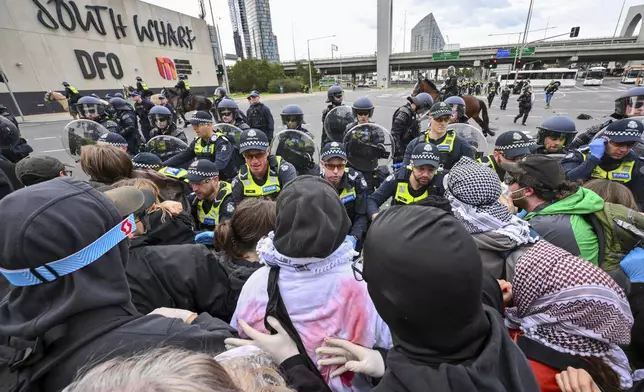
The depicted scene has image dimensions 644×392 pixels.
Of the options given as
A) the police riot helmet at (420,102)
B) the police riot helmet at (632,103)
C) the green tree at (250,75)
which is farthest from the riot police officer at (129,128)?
the green tree at (250,75)

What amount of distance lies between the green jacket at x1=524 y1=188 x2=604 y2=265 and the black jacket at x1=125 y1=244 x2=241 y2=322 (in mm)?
1936

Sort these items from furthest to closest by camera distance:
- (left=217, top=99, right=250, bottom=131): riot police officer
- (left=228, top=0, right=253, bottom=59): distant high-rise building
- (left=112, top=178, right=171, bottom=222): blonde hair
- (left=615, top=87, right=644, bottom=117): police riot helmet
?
(left=228, top=0, right=253, bottom=59): distant high-rise building < (left=217, top=99, right=250, bottom=131): riot police officer < (left=615, top=87, right=644, bottom=117): police riot helmet < (left=112, top=178, right=171, bottom=222): blonde hair

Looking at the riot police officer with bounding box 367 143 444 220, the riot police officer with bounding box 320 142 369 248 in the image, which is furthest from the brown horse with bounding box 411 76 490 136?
the riot police officer with bounding box 320 142 369 248

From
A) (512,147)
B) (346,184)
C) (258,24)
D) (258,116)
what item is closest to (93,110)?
(258,116)

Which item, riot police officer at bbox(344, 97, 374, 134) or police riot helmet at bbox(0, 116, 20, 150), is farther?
riot police officer at bbox(344, 97, 374, 134)

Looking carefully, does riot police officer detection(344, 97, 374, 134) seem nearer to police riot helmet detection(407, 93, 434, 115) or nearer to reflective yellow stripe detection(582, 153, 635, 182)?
police riot helmet detection(407, 93, 434, 115)

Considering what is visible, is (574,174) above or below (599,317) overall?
below

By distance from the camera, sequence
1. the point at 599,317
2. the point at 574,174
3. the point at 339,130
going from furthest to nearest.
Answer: the point at 339,130 → the point at 574,174 → the point at 599,317

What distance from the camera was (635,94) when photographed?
155 inches

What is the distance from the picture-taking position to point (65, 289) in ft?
2.90

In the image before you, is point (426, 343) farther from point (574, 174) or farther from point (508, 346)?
point (574, 174)

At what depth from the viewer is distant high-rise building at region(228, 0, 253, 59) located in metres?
63.9

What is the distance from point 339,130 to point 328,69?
211 feet

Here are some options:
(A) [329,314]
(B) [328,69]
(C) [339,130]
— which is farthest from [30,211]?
(B) [328,69]
